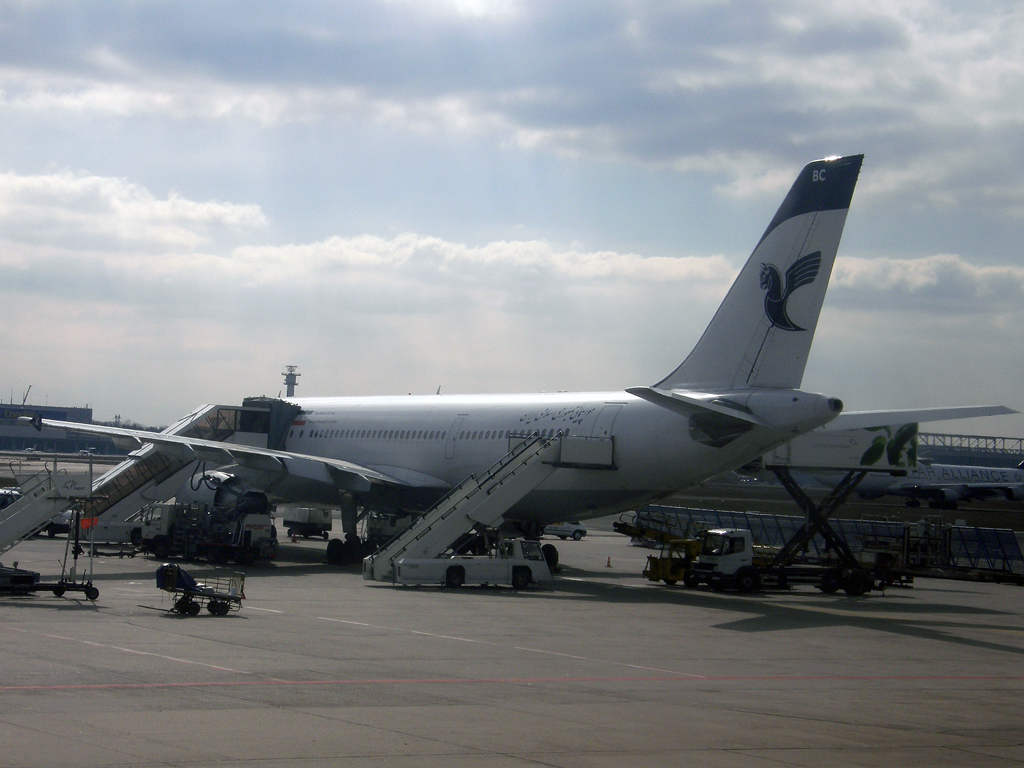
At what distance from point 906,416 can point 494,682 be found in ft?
55.8

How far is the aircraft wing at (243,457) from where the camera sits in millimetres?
33188

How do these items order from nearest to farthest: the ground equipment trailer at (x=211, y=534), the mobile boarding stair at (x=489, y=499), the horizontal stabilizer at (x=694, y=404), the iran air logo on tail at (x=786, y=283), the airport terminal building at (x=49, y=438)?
the horizontal stabilizer at (x=694, y=404) → the iran air logo on tail at (x=786, y=283) → the mobile boarding stair at (x=489, y=499) → the ground equipment trailer at (x=211, y=534) → the airport terminal building at (x=49, y=438)

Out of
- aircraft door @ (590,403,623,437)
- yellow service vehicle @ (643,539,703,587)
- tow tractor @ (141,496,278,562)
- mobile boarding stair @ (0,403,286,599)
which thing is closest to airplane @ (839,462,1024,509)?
yellow service vehicle @ (643,539,703,587)

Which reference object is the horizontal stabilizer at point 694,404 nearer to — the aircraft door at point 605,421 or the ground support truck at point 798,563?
the aircraft door at point 605,421

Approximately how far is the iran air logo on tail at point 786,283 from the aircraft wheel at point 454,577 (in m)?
10.1

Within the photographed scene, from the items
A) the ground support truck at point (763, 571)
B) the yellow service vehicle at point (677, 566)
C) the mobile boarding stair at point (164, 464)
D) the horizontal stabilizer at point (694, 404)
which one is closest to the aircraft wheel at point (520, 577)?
the yellow service vehicle at point (677, 566)

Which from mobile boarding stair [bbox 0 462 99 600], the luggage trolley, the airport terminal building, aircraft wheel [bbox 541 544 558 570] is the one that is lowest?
the luggage trolley

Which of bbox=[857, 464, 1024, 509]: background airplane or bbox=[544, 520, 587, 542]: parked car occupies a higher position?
bbox=[857, 464, 1024, 509]: background airplane

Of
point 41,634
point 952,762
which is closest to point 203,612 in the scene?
point 41,634

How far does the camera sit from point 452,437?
37.3 metres

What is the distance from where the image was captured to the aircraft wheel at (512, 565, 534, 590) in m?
29.4

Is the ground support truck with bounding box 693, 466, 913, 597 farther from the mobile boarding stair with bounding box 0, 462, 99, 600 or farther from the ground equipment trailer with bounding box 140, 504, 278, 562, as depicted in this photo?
the mobile boarding stair with bounding box 0, 462, 99, 600

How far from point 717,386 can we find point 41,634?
1784 cm

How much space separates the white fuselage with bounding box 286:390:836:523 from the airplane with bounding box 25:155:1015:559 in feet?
0.14
